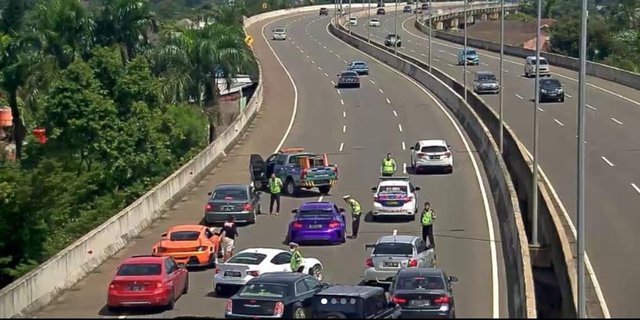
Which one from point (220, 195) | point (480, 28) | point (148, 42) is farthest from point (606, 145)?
point (480, 28)

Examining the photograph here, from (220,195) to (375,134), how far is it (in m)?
21.0

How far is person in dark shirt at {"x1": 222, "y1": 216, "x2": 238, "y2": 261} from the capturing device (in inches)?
1298

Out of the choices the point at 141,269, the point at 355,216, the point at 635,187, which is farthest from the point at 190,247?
the point at 635,187

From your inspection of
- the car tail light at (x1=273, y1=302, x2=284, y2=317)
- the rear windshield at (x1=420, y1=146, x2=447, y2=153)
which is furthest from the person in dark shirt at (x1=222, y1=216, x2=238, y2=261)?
Answer: the rear windshield at (x1=420, y1=146, x2=447, y2=153)

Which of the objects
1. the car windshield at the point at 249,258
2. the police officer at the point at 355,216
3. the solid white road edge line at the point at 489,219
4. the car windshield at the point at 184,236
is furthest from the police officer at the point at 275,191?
the car windshield at the point at 249,258

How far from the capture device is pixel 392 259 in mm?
29031

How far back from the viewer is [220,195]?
38.5 metres

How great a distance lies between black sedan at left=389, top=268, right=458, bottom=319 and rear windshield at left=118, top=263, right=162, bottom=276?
5.38 metres

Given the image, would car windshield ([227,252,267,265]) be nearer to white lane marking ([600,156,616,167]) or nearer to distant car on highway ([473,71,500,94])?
white lane marking ([600,156,616,167])

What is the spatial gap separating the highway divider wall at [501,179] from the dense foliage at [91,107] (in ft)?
41.1

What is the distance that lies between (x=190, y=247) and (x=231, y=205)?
619 centimetres

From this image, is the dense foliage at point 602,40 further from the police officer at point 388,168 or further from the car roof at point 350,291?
the car roof at point 350,291

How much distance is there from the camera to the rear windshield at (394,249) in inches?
1155

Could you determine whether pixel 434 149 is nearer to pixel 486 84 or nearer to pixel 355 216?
pixel 355 216
